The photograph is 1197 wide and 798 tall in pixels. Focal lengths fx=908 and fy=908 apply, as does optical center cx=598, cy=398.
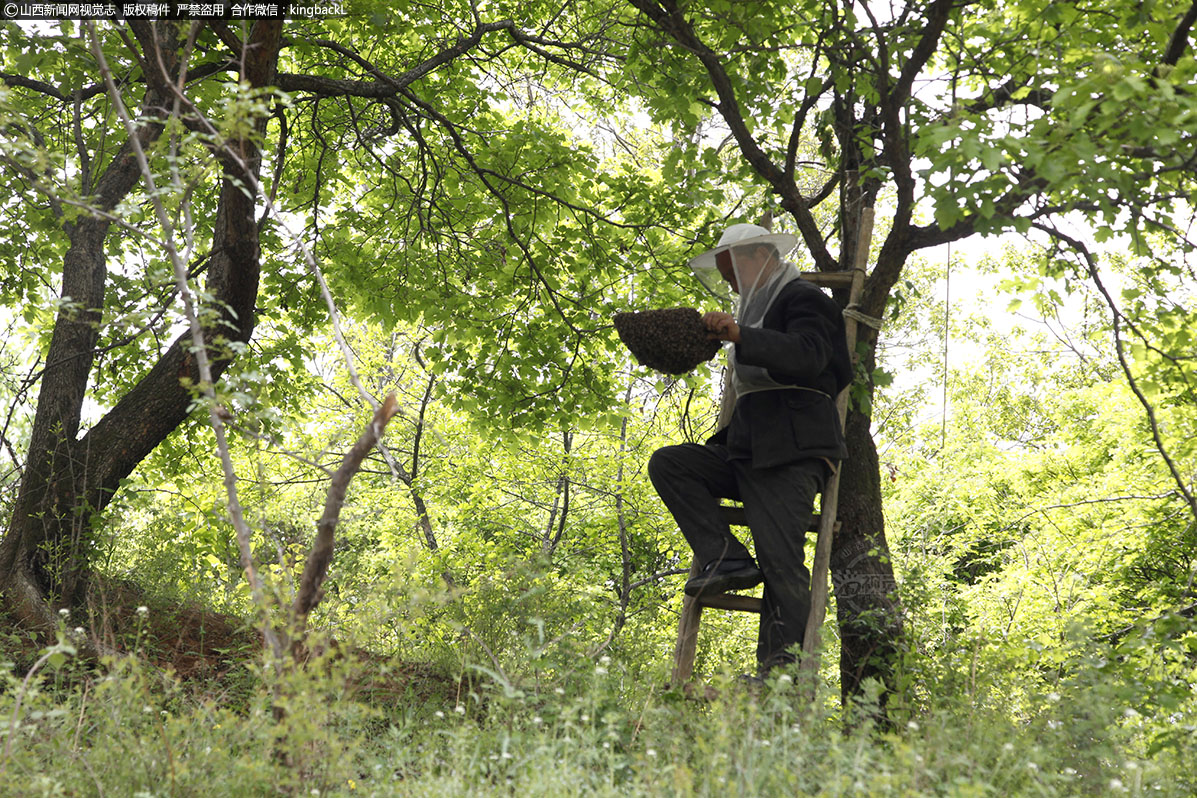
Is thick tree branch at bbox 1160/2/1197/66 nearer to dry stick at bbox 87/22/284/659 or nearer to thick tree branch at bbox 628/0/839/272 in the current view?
thick tree branch at bbox 628/0/839/272

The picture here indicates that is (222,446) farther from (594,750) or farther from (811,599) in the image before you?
(811,599)

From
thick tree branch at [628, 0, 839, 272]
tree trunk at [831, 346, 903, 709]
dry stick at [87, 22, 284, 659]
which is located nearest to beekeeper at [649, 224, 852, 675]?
tree trunk at [831, 346, 903, 709]

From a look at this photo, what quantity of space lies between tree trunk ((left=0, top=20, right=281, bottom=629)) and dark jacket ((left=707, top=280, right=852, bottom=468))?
306 centimetres

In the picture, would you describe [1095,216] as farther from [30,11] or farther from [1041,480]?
[1041,480]

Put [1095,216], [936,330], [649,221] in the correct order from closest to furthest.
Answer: [1095,216], [649,221], [936,330]

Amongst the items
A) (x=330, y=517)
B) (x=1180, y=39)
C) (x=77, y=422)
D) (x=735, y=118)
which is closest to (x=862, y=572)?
(x=735, y=118)

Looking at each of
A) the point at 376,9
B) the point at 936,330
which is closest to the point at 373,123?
the point at 376,9

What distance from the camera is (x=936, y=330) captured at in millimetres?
21484

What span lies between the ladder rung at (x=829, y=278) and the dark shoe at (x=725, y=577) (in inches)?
59.6

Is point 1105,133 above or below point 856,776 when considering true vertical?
above

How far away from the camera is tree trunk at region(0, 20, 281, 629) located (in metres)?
5.47

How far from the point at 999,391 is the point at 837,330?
833 inches

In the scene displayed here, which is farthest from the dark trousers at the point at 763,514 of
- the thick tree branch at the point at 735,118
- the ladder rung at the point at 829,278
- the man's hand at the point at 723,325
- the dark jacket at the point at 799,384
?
the thick tree branch at the point at 735,118

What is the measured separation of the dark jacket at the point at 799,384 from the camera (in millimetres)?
3776
